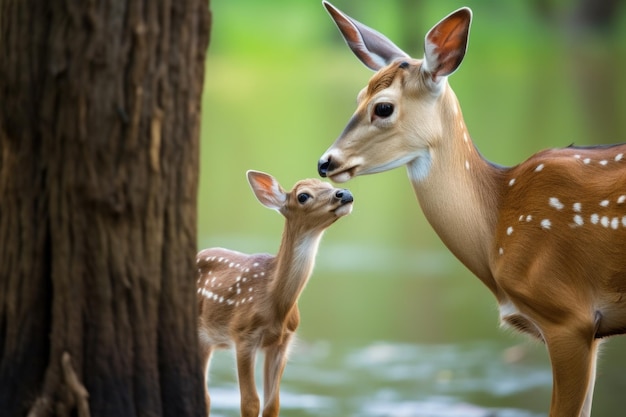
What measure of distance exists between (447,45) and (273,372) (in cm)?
151

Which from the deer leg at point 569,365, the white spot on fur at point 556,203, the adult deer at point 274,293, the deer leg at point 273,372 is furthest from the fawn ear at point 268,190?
the deer leg at point 569,365

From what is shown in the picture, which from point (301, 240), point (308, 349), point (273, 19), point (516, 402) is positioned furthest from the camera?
point (273, 19)

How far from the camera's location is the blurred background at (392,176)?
7.92 m

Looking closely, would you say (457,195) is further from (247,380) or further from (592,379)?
(247,380)

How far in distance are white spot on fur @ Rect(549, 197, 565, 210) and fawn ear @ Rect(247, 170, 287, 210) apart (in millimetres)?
1219

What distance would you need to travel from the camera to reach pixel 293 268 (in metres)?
5.36

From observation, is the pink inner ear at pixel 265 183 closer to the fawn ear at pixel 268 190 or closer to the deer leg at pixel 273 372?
the fawn ear at pixel 268 190

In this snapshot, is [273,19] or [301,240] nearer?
[301,240]

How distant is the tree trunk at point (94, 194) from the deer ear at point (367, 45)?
1155mm

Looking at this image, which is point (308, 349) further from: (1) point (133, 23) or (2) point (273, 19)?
(2) point (273, 19)

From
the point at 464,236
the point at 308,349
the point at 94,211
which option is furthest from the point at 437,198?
the point at 308,349

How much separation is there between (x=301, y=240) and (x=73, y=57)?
5.57ft

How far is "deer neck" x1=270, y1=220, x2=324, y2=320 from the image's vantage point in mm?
5340

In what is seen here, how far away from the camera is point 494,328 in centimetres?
967
